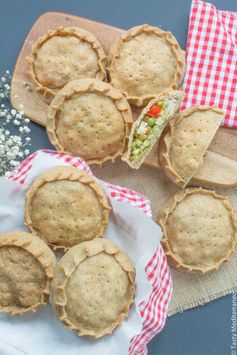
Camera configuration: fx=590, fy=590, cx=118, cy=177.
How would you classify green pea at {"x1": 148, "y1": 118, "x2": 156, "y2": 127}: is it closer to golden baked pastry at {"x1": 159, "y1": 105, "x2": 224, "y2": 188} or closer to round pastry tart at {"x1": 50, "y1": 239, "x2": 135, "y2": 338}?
golden baked pastry at {"x1": 159, "y1": 105, "x2": 224, "y2": 188}

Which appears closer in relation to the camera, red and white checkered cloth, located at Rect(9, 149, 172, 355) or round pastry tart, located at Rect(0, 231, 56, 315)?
round pastry tart, located at Rect(0, 231, 56, 315)

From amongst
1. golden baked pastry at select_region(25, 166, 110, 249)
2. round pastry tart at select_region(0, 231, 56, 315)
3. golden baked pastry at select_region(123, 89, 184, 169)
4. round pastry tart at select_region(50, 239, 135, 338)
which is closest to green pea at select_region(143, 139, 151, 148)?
golden baked pastry at select_region(123, 89, 184, 169)

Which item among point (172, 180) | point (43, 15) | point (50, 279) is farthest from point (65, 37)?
point (50, 279)

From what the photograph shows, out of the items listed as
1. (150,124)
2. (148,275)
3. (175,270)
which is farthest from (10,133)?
(175,270)

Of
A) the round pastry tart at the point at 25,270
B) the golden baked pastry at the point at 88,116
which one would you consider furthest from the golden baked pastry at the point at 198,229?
the round pastry tart at the point at 25,270

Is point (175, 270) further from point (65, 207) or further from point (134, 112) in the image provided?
point (134, 112)

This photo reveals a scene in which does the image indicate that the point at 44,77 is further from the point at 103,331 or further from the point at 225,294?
the point at 225,294

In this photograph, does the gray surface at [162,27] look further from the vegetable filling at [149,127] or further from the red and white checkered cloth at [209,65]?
the vegetable filling at [149,127]
